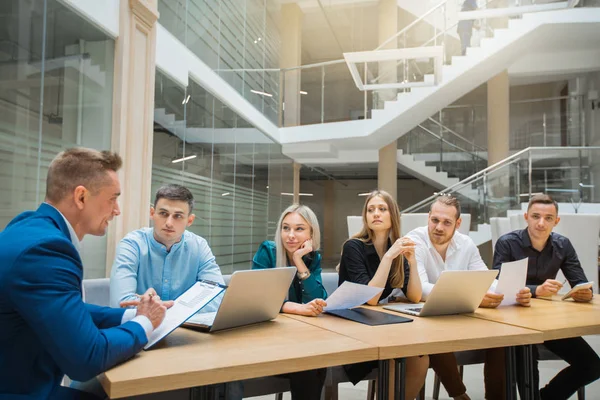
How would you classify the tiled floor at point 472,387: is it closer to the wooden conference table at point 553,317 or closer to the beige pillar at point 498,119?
the wooden conference table at point 553,317

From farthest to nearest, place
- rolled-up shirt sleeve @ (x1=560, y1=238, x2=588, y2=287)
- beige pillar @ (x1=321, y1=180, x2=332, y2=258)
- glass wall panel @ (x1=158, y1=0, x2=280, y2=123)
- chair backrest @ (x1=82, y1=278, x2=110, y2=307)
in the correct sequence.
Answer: beige pillar @ (x1=321, y1=180, x2=332, y2=258) → glass wall panel @ (x1=158, y1=0, x2=280, y2=123) → rolled-up shirt sleeve @ (x1=560, y1=238, x2=588, y2=287) → chair backrest @ (x1=82, y1=278, x2=110, y2=307)

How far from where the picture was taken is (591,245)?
15.2ft

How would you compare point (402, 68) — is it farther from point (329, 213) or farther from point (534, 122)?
point (329, 213)

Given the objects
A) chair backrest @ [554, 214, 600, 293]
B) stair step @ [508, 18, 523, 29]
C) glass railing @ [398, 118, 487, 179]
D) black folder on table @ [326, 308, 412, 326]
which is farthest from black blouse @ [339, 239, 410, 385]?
glass railing @ [398, 118, 487, 179]

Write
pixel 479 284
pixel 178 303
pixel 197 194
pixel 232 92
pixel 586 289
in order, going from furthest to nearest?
pixel 232 92 < pixel 197 194 < pixel 586 289 < pixel 479 284 < pixel 178 303

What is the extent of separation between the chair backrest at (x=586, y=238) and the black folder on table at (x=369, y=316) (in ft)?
11.6

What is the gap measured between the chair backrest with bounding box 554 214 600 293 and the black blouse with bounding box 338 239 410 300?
2995 mm

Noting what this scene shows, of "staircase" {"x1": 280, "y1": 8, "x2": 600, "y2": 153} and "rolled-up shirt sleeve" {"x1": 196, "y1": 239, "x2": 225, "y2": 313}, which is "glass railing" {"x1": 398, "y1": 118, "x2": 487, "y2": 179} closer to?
"staircase" {"x1": 280, "y1": 8, "x2": 600, "y2": 153}

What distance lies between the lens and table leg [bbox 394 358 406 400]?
1541 mm

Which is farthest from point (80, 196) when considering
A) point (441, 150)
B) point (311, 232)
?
point (441, 150)

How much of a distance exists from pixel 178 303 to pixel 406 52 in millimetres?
5721

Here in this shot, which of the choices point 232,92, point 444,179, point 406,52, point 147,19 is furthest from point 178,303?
point 444,179

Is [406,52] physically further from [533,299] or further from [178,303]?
[178,303]

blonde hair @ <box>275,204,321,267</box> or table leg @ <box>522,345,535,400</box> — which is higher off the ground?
blonde hair @ <box>275,204,321,267</box>
